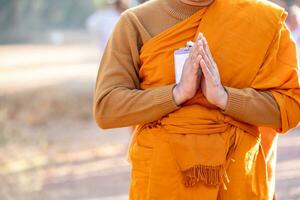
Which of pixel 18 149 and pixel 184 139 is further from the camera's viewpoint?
pixel 18 149

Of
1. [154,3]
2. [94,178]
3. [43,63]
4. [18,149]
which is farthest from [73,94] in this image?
[154,3]

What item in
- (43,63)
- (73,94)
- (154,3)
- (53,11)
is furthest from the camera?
(53,11)

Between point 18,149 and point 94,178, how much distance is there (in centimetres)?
229

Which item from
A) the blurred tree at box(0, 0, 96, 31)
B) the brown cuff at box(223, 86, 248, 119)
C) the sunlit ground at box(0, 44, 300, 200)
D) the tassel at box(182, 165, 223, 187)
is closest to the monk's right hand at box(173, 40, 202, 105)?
the brown cuff at box(223, 86, 248, 119)

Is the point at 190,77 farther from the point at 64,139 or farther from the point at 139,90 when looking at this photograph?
the point at 64,139

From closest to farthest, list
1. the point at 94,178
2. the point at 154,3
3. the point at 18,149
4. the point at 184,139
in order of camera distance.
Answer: the point at 184,139, the point at 154,3, the point at 94,178, the point at 18,149

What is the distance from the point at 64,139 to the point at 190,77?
9.15 metres

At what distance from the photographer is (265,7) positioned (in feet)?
12.7

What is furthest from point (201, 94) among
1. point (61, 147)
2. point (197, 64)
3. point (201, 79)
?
point (61, 147)

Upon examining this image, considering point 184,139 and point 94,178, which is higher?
point 184,139

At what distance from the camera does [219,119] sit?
3.70 m

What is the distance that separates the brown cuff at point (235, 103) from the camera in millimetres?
3666

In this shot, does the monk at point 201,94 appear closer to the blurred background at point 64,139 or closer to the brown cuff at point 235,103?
the brown cuff at point 235,103

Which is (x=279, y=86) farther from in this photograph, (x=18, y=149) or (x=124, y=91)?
(x=18, y=149)
